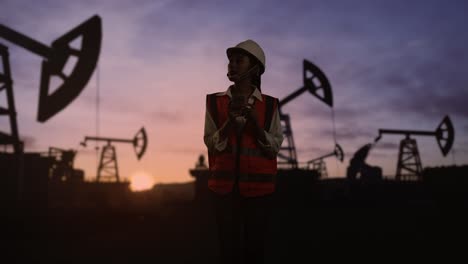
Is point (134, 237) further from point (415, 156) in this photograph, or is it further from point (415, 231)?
point (415, 156)

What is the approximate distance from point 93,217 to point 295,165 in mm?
17862

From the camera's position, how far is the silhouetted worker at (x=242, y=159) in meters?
2.42

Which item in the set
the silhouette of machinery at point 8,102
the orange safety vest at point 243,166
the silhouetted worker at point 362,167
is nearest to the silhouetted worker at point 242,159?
the orange safety vest at point 243,166

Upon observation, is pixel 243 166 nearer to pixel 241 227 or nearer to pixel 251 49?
pixel 241 227

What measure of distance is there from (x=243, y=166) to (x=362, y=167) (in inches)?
1232

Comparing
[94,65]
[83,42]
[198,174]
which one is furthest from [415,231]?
[198,174]

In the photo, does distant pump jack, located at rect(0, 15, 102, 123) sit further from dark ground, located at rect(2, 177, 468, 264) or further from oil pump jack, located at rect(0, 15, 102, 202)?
dark ground, located at rect(2, 177, 468, 264)

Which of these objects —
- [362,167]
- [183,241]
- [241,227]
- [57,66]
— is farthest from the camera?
[362,167]

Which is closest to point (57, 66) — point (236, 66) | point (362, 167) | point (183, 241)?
point (183, 241)

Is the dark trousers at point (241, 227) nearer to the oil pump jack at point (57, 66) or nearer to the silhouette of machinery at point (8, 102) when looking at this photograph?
the oil pump jack at point (57, 66)

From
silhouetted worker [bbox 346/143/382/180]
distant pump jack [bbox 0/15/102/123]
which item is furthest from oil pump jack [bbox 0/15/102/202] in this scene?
silhouetted worker [bbox 346/143/382/180]

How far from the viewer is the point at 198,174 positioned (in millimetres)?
22625

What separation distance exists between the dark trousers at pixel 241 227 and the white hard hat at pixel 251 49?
0.93 meters

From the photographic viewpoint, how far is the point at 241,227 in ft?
8.04
